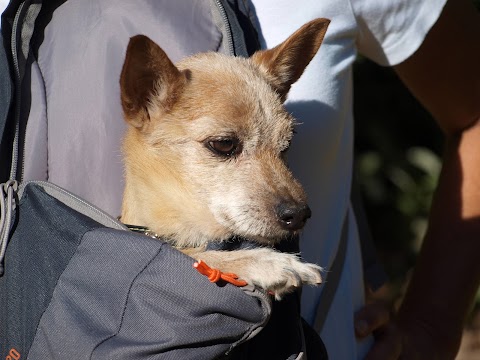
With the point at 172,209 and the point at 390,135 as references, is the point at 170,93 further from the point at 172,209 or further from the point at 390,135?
the point at 390,135

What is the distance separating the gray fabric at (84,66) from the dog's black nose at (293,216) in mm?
442

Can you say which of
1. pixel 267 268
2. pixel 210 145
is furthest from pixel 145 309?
pixel 210 145

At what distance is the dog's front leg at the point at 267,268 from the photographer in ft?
4.91

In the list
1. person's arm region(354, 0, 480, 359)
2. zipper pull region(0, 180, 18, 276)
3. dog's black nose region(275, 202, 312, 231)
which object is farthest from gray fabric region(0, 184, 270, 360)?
person's arm region(354, 0, 480, 359)

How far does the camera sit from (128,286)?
1398 millimetres

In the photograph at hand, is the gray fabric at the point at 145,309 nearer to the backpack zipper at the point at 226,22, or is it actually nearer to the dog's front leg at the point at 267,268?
the dog's front leg at the point at 267,268

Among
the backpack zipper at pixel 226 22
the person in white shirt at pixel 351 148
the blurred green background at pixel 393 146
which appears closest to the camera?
the backpack zipper at pixel 226 22

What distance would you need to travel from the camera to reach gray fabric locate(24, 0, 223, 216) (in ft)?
5.87

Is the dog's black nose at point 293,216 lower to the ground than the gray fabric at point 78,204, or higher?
lower

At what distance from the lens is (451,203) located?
2221mm

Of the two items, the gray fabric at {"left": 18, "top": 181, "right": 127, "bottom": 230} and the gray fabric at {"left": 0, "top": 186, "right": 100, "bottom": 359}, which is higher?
the gray fabric at {"left": 18, "top": 181, "right": 127, "bottom": 230}

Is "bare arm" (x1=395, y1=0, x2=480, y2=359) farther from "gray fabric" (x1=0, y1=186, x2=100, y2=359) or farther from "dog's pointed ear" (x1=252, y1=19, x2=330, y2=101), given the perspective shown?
"gray fabric" (x1=0, y1=186, x2=100, y2=359)

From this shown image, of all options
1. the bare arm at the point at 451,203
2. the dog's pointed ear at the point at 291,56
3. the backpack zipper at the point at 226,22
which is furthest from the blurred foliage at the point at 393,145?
the backpack zipper at the point at 226,22

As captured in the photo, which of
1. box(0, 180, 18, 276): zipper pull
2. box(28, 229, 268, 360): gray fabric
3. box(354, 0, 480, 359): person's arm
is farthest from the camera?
box(354, 0, 480, 359): person's arm
